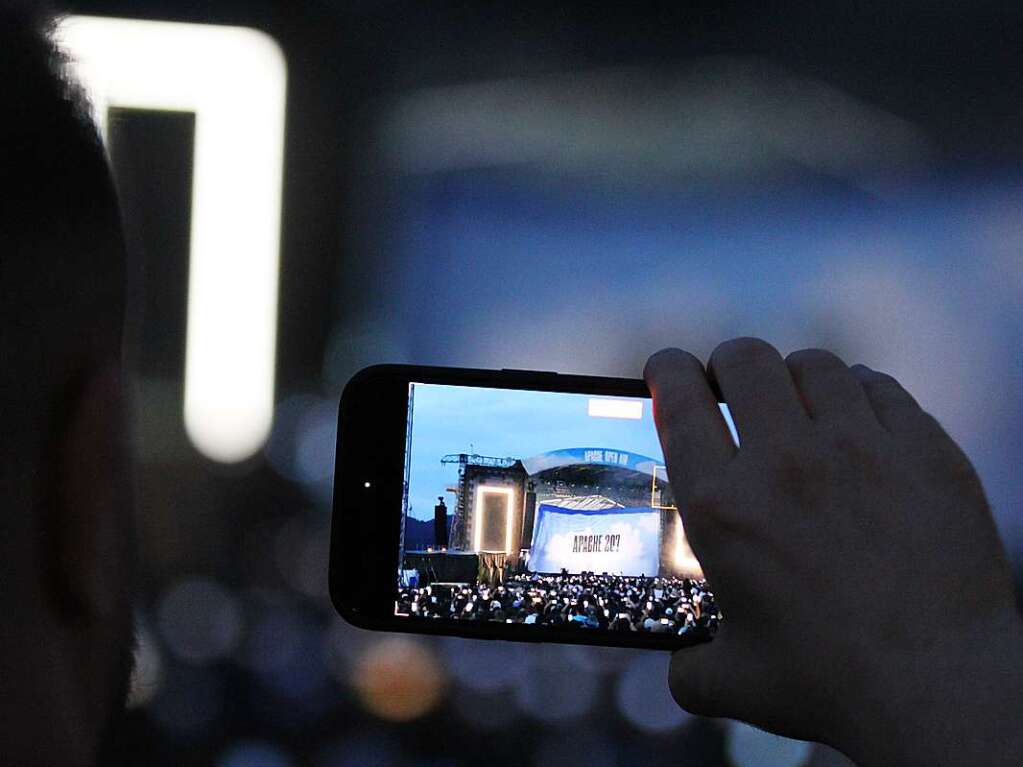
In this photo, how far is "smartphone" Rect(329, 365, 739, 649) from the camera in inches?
13.2

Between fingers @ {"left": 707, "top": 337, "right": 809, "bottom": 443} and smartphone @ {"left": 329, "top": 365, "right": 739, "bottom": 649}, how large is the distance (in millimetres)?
105

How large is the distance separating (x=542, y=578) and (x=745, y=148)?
46 centimetres

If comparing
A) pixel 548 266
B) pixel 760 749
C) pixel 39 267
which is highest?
pixel 548 266

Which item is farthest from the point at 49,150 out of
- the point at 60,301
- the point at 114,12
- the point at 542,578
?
the point at 114,12

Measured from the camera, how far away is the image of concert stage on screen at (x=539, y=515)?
0.34 m

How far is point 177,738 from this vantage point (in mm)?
649

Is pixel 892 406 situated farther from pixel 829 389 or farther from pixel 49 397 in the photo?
pixel 49 397

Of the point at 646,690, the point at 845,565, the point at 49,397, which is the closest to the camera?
the point at 845,565

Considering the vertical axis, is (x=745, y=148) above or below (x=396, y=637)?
above

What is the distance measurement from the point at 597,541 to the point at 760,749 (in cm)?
42

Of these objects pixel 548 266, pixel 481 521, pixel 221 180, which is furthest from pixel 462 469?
pixel 221 180

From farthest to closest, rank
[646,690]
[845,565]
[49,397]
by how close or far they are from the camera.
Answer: [646,690] → [49,397] → [845,565]

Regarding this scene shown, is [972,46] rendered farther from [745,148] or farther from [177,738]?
[177,738]

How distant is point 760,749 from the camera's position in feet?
2.13
